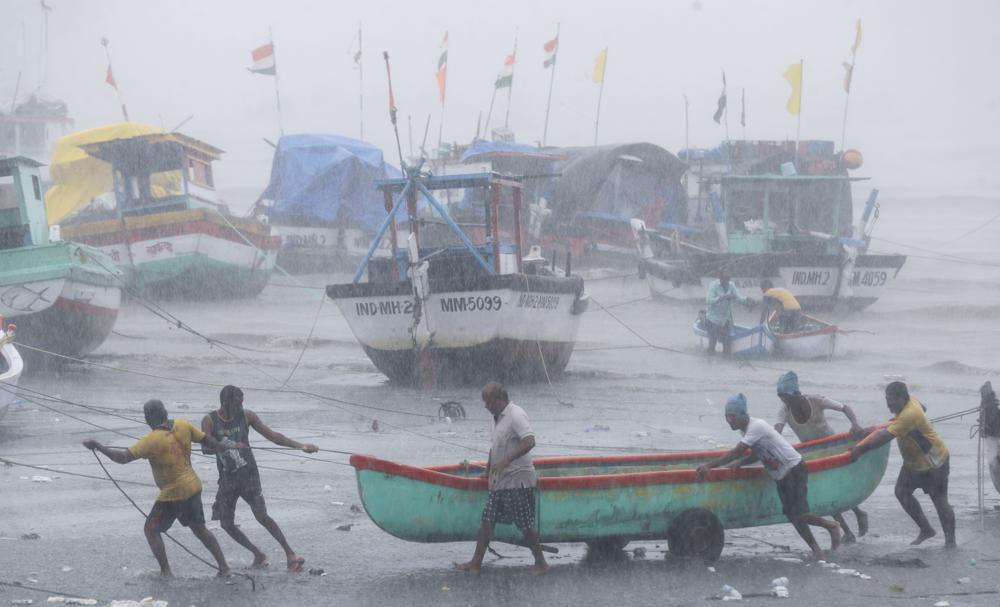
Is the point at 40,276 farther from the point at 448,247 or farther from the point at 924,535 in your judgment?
the point at 924,535

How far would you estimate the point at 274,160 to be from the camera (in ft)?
120

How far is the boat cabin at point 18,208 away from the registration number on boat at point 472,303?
6.59 meters

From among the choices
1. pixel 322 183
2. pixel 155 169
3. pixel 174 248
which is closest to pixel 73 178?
pixel 322 183

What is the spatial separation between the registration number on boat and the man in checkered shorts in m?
8.43

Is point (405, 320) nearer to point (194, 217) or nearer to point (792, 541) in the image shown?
point (792, 541)

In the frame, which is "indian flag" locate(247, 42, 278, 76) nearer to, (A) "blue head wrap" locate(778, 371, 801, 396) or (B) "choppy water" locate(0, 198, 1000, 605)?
(B) "choppy water" locate(0, 198, 1000, 605)

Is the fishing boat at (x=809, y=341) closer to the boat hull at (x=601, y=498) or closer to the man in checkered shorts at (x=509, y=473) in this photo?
the boat hull at (x=601, y=498)

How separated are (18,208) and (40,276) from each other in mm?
1360

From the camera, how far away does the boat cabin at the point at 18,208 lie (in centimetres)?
1703

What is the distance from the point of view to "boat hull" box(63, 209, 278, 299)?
2753cm

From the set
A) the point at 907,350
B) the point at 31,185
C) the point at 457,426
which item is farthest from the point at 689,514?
the point at 907,350

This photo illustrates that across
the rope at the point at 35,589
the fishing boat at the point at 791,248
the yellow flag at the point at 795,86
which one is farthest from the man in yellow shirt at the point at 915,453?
the yellow flag at the point at 795,86

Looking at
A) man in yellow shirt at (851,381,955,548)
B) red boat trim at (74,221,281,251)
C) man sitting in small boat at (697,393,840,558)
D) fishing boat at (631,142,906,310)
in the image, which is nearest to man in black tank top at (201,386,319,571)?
man sitting in small boat at (697,393,840,558)

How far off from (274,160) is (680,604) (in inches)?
1264
